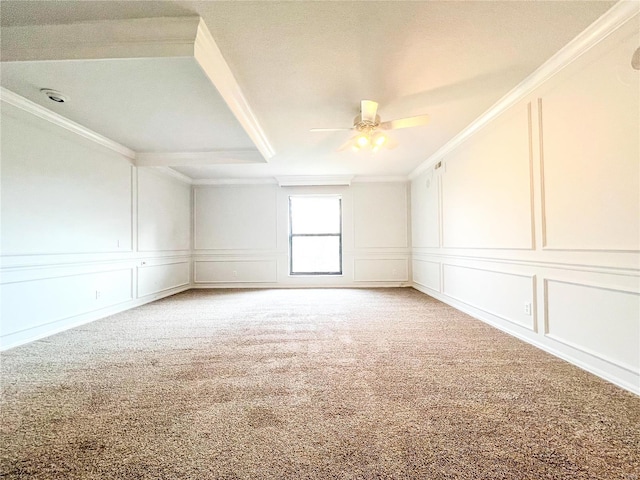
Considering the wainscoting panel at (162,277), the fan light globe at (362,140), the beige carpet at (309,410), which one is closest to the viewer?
the beige carpet at (309,410)

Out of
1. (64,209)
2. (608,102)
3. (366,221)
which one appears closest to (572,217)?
(608,102)

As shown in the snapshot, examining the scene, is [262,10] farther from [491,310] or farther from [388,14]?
[491,310]

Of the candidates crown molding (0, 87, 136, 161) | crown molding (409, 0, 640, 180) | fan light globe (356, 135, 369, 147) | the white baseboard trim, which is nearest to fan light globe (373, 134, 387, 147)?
fan light globe (356, 135, 369, 147)

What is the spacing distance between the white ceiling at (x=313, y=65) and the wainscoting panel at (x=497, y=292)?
1740 mm

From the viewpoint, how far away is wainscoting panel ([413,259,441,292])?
4.49 m

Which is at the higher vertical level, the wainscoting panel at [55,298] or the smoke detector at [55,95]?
the smoke detector at [55,95]

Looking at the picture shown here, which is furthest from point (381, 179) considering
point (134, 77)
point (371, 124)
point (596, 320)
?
point (134, 77)

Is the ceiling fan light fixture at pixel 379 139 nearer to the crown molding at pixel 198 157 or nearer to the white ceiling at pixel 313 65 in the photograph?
the white ceiling at pixel 313 65

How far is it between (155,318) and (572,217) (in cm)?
422

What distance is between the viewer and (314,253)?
19.5ft

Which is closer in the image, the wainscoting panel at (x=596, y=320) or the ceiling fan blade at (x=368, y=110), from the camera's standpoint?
the wainscoting panel at (x=596, y=320)

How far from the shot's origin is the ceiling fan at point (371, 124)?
8.07 feet


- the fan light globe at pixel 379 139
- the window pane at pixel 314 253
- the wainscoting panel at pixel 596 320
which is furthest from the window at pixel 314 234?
the wainscoting panel at pixel 596 320

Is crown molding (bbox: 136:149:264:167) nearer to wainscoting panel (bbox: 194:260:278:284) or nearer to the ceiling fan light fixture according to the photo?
the ceiling fan light fixture
